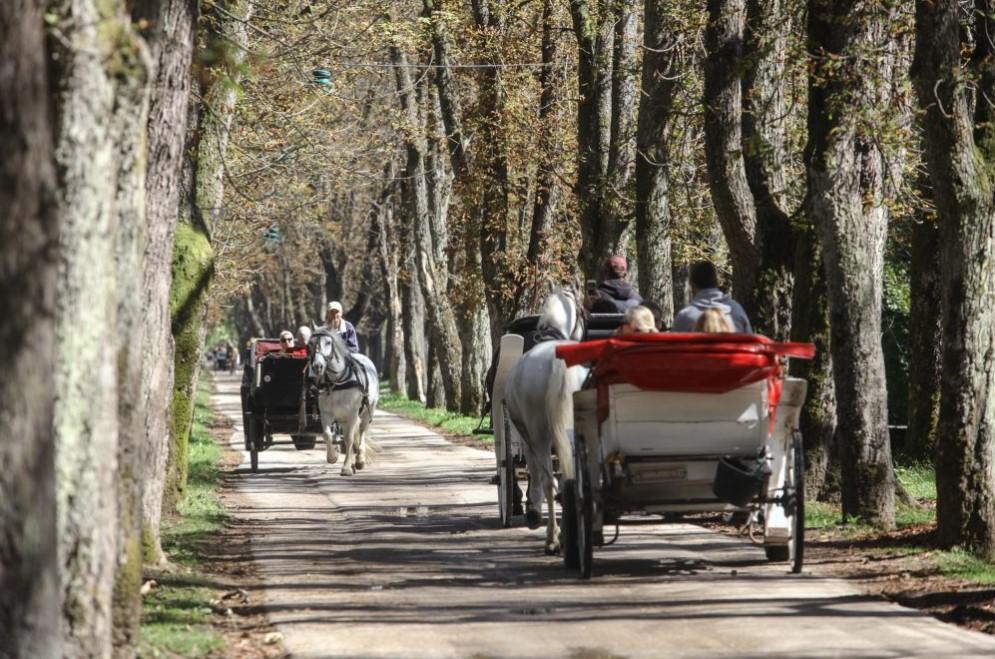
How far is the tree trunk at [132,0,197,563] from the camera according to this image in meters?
12.6

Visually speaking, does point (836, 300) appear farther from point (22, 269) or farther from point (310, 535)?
point (22, 269)

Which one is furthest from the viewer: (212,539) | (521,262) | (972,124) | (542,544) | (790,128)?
(521,262)

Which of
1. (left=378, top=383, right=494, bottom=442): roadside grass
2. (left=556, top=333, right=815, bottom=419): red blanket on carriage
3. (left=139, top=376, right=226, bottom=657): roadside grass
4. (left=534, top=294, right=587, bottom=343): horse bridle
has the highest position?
(left=534, top=294, right=587, bottom=343): horse bridle

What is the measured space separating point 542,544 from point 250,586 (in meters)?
3.20

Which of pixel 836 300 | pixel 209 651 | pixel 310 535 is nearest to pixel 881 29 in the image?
pixel 836 300

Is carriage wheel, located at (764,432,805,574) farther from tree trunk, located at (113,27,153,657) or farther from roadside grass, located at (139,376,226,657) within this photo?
tree trunk, located at (113,27,153,657)

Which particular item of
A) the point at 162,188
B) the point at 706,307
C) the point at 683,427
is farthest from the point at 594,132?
the point at 683,427

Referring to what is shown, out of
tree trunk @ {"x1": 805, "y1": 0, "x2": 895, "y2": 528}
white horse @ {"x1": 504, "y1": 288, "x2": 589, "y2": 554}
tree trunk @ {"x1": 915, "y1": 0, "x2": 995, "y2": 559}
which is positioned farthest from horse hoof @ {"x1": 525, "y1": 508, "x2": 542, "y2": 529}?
tree trunk @ {"x1": 915, "y1": 0, "x2": 995, "y2": 559}

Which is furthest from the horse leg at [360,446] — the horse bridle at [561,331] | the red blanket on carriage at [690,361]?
the red blanket on carriage at [690,361]

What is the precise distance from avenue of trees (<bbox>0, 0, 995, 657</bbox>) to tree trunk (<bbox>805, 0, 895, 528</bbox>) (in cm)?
3

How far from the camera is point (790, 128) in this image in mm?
21078

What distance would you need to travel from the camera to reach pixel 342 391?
25.1 m

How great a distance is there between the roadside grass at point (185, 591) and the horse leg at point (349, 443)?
3.13m

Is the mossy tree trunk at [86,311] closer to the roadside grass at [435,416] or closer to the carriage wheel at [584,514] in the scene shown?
the carriage wheel at [584,514]
